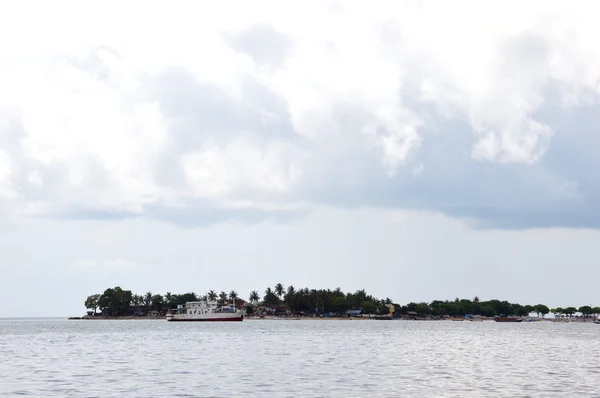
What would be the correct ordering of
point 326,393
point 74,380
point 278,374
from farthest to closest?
point 278,374
point 74,380
point 326,393

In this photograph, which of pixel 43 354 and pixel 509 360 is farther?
pixel 43 354

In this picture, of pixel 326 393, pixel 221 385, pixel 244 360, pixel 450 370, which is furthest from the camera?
pixel 244 360

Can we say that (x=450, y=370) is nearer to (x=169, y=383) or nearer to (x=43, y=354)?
(x=169, y=383)

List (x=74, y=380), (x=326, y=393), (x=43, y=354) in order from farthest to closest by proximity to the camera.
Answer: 1. (x=43, y=354)
2. (x=74, y=380)
3. (x=326, y=393)

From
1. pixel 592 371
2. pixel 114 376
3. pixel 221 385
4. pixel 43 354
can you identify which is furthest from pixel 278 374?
pixel 43 354

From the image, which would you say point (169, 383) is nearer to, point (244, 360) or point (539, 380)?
point (244, 360)

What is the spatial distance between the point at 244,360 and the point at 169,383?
2236cm

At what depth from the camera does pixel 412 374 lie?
64.2 meters

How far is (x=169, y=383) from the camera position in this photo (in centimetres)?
5666

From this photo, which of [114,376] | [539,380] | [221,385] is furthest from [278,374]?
[539,380]

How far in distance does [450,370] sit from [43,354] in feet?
166

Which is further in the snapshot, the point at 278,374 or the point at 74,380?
the point at 278,374

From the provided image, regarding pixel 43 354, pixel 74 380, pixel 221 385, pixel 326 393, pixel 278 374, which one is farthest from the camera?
pixel 43 354

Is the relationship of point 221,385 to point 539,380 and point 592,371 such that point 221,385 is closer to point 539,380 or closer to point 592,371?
point 539,380
